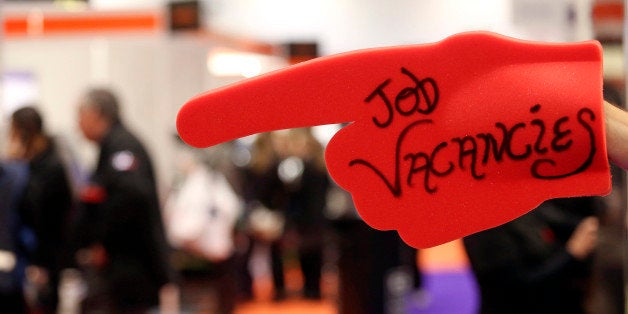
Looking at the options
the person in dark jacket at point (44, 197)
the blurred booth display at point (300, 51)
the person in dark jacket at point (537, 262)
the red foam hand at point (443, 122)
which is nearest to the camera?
the red foam hand at point (443, 122)

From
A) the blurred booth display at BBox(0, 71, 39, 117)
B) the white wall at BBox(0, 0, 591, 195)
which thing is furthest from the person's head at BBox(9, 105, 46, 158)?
the blurred booth display at BBox(0, 71, 39, 117)

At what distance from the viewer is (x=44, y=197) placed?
5.50 meters

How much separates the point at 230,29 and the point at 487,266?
30.5 feet

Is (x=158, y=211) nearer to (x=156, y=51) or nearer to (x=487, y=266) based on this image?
(x=487, y=266)

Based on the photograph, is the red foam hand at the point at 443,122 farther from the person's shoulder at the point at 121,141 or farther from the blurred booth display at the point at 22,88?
the blurred booth display at the point at 22,88

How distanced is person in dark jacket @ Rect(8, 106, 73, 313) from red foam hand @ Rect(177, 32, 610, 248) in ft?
14.5

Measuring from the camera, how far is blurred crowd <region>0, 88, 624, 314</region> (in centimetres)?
345

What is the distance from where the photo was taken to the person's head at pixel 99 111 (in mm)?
5246

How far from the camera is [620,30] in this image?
3.15 metres

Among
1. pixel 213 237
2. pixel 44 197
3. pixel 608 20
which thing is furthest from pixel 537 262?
pixel 213 237

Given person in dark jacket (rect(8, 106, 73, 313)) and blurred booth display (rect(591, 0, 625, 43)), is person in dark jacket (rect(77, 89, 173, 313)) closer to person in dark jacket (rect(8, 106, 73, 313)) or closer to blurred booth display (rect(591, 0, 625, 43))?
person in dark jacket (rect(8, 106, 73, 313))

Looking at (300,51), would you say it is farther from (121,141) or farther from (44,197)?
(121,141)

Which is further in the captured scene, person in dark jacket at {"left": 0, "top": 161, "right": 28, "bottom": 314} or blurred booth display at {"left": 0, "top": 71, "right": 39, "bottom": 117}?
blurred booth display at {"left": 0, "top": 71, "right": 39, "bottom": 117}

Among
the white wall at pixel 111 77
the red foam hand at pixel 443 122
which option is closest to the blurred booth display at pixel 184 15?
the white wall at pixel 111 77
